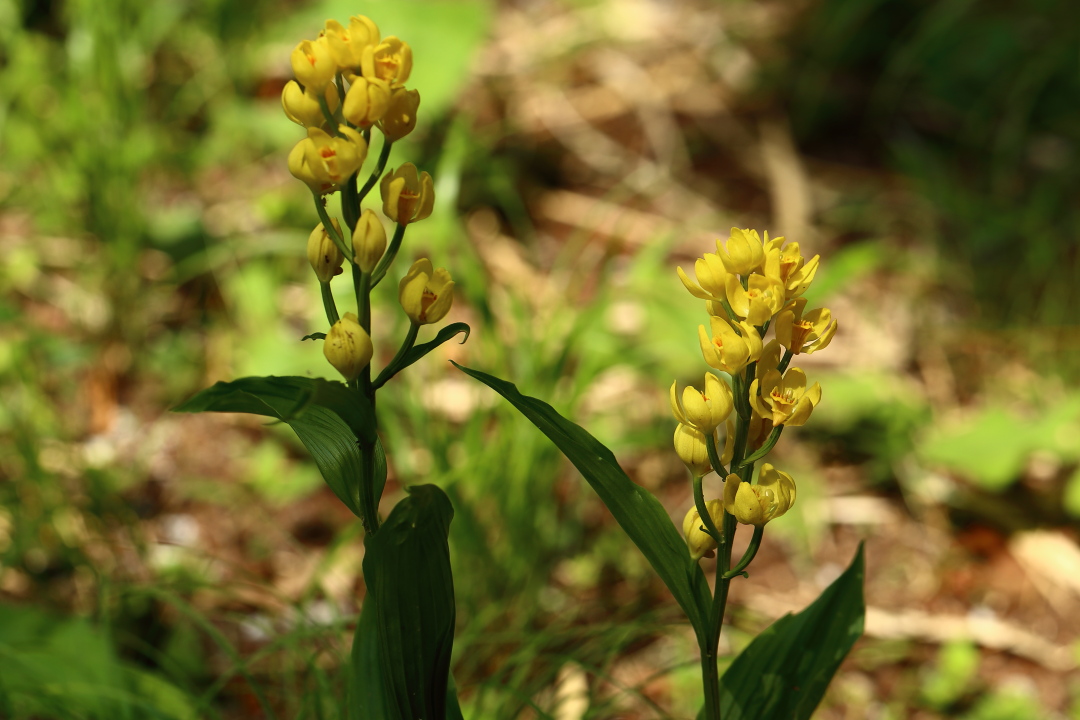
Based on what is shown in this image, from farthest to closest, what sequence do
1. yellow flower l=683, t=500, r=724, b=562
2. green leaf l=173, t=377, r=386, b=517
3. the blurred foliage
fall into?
the blurred foliage → yellow flower l=683, t=500, r=724, b=562 → green leaf l=173, t=377, r=386, b=517

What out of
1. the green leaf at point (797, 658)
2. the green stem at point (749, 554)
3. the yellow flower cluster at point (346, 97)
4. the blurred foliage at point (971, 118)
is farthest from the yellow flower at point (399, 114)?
the blurred foliage at point (971, 118)

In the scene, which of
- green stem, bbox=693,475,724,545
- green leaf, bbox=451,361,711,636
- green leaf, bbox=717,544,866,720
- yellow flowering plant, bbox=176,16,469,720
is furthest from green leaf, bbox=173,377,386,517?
green leaf, bbox=717,544,866,720

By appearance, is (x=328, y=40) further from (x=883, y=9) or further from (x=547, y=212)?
(x=883, y=9)

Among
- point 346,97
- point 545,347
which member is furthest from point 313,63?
point 545,347

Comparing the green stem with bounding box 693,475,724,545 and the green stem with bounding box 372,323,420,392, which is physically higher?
the green stem with bounding box 372,323,420,392

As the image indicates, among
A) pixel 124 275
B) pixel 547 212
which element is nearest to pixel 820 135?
pixel 547 212

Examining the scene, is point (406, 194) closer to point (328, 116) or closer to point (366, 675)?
point (328, 116)

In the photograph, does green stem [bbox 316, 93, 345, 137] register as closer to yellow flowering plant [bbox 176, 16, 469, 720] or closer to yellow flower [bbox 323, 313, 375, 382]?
yellow flowering plant [bbox 176, 16, 469, 720]
